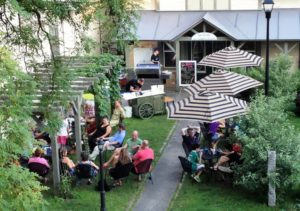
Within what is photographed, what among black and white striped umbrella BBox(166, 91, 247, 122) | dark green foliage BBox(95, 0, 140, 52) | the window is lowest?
black and white striped umbrella BBox(166, 91, 247, 122)

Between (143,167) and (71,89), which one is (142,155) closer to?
(143,167)

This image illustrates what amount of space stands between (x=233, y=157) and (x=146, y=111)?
7.32 meters

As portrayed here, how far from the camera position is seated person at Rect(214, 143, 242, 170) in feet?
49.3

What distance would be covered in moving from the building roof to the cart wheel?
5.10 meters

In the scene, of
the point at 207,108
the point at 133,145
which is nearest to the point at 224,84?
the point at 207,108

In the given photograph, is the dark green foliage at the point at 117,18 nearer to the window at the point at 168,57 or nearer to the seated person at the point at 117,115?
the seated person at the point at 117,115

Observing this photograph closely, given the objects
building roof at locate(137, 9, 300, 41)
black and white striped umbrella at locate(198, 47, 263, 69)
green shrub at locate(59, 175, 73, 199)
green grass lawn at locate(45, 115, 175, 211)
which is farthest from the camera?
building roof at locate(137, 9, 300, 41)

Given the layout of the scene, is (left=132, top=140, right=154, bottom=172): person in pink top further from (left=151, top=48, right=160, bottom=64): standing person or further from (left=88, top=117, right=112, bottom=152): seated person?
(left=151, top=48, right=160, bottom=64): standing person

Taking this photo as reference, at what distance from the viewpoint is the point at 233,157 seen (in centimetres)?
1512

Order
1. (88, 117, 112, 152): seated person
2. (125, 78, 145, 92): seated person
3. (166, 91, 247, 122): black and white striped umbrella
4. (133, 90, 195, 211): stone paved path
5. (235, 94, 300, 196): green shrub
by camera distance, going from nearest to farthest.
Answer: (235, 94, 300, 196): green shrub < (133, 90, 195, 211): stone paved path < (166, 91, 247, 122): black and white striped umbrella < (88, 117, 112, 152): seated person < (125, 78, 145, 92): seated person

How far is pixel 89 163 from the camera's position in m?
15.0

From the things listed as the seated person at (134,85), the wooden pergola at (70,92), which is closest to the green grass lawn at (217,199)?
the wooden pergola at (70,92)

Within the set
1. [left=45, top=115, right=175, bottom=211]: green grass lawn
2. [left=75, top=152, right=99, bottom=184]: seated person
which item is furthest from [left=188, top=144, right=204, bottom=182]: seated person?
[left=75, top=152, right=99, bottom=184]: seated person

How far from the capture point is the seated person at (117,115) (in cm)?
1948
